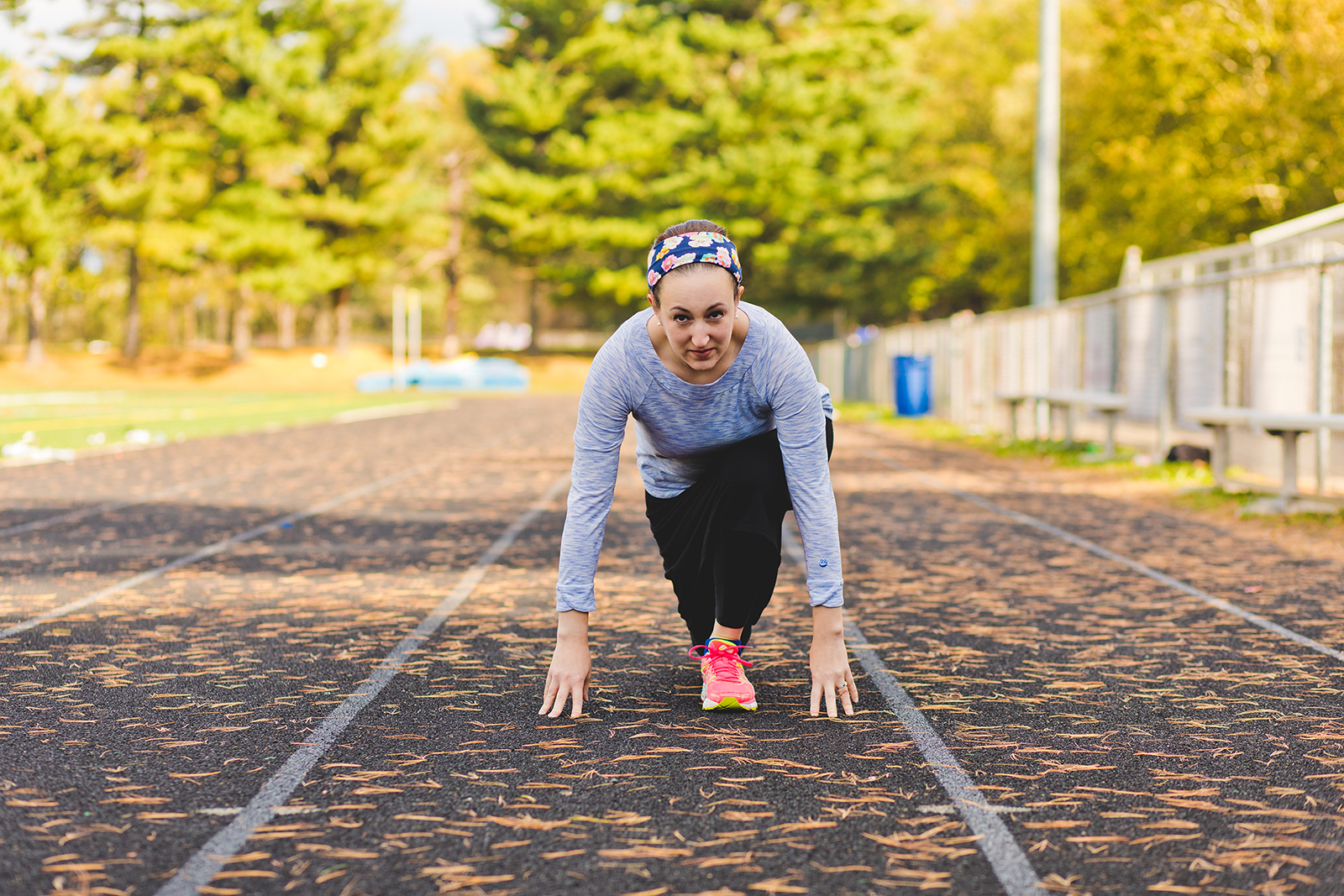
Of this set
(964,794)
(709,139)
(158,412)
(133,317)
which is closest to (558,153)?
(709,139)

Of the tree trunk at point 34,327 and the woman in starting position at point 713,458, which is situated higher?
the tree trunk at point 34,327

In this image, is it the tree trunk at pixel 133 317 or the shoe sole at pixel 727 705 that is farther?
the tree trunk at pixel 133 317

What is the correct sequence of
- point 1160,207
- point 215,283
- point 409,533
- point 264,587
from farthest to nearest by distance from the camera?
point 215,283
point 1160,207
point 409,533
point 264,587

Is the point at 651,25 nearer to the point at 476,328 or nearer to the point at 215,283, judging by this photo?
the point at 215,283

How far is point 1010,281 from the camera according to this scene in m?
54.7

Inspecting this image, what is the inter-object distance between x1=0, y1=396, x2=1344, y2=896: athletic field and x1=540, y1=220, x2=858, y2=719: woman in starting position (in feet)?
0.93

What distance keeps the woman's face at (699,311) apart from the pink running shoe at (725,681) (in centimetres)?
123

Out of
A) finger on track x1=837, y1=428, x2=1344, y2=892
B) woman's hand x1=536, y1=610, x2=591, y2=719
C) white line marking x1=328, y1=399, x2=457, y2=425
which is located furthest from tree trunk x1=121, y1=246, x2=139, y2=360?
woman's hand x1=536, y1=610, x2=591, y2=719

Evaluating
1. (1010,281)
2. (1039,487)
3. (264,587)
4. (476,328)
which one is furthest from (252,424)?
(476,328)

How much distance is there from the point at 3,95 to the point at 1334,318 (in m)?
46.6

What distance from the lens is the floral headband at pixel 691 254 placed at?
3.98m

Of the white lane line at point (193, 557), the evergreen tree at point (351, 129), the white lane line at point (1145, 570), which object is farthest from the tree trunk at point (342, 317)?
the white lane line at point (1145, 570)

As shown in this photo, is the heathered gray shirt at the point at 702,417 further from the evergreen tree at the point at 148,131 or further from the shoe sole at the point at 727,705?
the evergreen tree at the point at 148,131

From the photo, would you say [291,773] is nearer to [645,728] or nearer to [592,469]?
[645,728]
